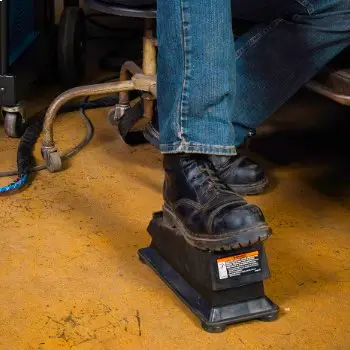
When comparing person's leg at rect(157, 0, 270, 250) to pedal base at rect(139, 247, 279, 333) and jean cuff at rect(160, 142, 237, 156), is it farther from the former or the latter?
pedal base at rect(139, 247, 279, 333)

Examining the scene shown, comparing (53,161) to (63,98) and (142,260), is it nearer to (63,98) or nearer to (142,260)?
(63,98)

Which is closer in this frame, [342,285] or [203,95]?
[203,95]

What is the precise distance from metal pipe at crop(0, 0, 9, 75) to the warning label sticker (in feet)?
3.46

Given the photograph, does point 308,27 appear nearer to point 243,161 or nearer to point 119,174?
point 243,161

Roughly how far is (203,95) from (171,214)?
25 cm

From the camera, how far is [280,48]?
5.85 ft

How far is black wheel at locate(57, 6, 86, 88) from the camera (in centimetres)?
252

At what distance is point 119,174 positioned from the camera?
2000 mm

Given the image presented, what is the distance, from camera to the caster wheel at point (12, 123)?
7.22 ft

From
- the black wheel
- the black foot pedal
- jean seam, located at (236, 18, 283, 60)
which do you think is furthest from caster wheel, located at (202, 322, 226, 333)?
the black wheel

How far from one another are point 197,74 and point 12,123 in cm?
102

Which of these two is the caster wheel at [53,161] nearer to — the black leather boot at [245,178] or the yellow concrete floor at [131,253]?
the yellow concrete floor at [131,253]

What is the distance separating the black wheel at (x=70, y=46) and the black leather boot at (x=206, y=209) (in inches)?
46.8

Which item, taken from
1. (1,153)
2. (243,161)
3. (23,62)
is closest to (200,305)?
(243,161)
